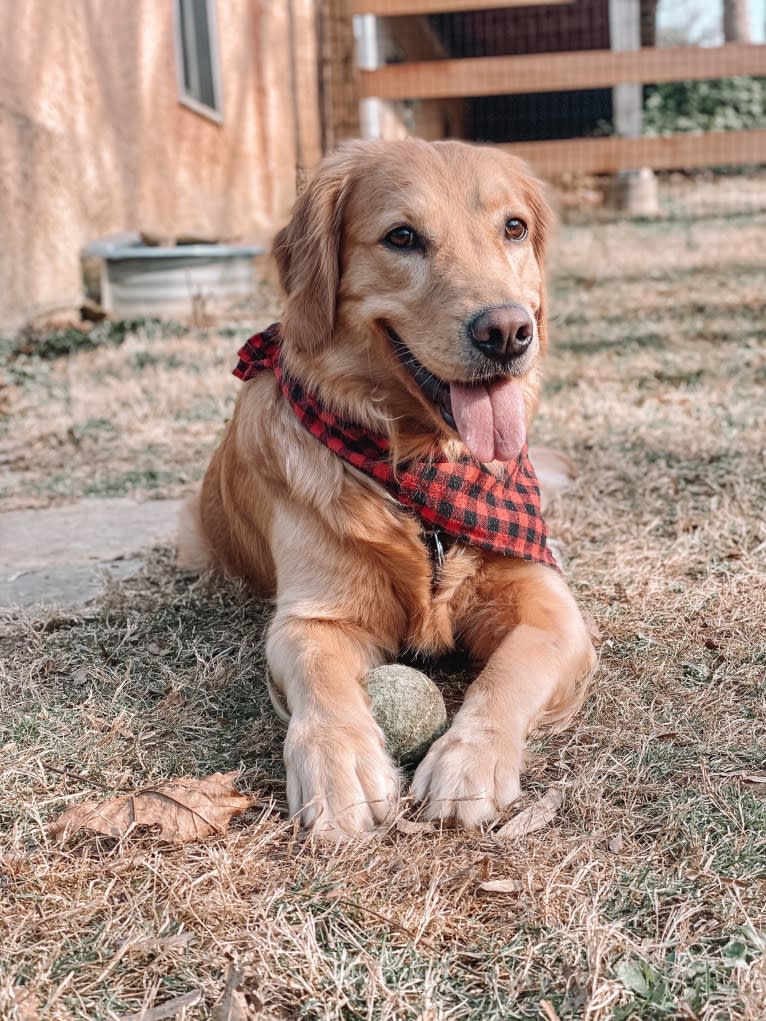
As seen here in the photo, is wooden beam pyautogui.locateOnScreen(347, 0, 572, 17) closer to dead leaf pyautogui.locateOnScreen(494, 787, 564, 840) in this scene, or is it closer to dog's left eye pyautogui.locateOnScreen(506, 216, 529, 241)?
dog's left eye pyautogui.locateOnScreen(506, 216, 529, 241)

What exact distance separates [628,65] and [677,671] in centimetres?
679

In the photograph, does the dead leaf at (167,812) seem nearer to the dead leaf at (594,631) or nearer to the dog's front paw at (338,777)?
the dog's front paw at (338,777)

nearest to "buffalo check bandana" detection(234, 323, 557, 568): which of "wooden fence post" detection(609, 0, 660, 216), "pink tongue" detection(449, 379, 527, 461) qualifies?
"pink tongue" detection(449, 379, 527, 461)

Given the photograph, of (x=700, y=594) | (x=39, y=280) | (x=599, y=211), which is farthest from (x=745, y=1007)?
(x=599, y=211)

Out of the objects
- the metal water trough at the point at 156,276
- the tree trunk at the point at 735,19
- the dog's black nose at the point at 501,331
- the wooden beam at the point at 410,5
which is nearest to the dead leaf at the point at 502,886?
the dog's black nose at the point at 501,331

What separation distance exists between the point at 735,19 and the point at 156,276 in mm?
14332

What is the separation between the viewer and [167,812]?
6.42 feet

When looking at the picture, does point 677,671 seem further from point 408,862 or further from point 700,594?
point 408,862

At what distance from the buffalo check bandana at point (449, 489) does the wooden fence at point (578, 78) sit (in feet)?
19.1

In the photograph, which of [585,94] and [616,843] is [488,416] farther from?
[585,94]

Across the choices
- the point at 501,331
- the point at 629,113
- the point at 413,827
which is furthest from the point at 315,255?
the point at 629,113

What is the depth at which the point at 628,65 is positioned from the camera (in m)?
8.02

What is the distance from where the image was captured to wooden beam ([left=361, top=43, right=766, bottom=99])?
311 inches

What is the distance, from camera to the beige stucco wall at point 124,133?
23.9ft
